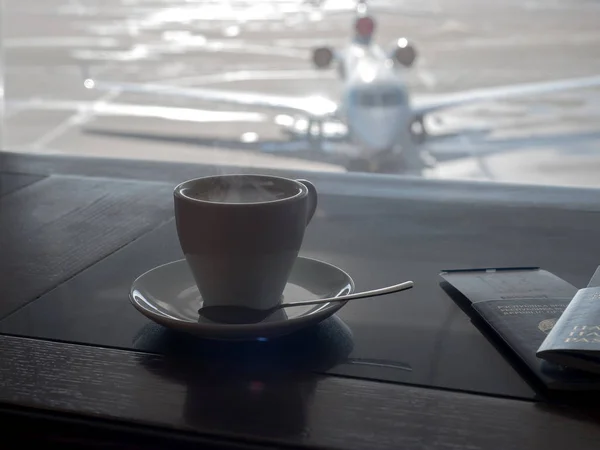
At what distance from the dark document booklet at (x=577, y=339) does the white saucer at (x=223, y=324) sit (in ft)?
0.27

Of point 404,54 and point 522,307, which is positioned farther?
point 404,54

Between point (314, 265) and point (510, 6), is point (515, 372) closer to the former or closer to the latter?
point (314, 265)

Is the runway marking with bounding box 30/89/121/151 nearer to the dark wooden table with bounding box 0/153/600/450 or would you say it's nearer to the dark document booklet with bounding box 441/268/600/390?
the dark wooden table with bounding box 0/153/600/450

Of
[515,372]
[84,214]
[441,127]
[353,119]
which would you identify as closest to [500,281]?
[515,372]

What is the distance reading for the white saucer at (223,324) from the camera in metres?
0.26

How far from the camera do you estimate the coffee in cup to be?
275 millimetres

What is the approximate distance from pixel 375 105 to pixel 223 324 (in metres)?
4.68

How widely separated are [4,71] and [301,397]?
10.4 meters

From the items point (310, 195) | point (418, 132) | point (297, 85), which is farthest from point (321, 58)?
point (310, 195)

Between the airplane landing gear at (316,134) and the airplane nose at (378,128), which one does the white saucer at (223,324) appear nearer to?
the airplane nose at (378,128)

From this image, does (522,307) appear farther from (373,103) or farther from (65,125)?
(65,125)

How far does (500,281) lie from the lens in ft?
1.10

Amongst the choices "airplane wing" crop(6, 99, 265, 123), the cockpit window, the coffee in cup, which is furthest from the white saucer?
"airplane wing" crop(6, 99, 265, 123)

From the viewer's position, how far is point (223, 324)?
0.87 ft
